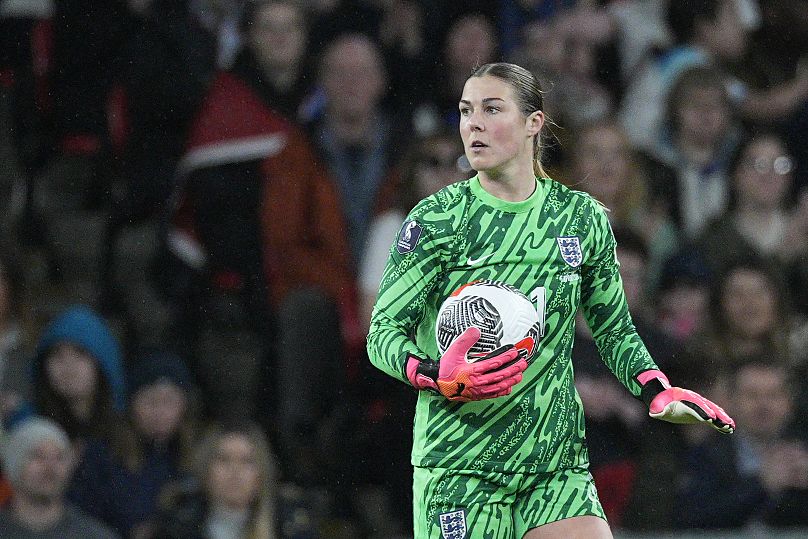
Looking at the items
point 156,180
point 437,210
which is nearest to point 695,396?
point 437,210

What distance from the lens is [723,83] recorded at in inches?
336

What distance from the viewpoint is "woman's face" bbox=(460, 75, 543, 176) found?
14.1 ft

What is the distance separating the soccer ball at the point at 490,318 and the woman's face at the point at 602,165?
400 centimetres

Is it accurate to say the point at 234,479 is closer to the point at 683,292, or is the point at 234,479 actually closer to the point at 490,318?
the point at 683,292

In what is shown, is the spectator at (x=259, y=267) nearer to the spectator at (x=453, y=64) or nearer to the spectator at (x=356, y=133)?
the spectator at (x=356, y=133)

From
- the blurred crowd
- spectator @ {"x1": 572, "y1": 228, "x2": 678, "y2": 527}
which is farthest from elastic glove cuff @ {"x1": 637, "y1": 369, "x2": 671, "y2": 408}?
spectator @ {"x1": 572, "y1": 228, "x2": 678, "y2": 527}

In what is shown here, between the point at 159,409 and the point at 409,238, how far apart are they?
11.1 feet

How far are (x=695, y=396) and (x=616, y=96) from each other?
182 inches

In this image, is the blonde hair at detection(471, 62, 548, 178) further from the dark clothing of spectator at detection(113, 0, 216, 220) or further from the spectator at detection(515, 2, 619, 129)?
the spectator at detection(515, 2, 619, 129)

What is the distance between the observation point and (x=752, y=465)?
7.52 metres

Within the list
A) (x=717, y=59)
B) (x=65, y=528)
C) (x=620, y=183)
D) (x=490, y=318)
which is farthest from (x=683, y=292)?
(x=490, y=318)

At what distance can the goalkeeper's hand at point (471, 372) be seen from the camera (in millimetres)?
3959

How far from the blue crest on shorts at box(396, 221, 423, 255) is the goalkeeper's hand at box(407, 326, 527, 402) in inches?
14.1

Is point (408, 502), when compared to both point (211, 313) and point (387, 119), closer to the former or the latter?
point (211, 313)
